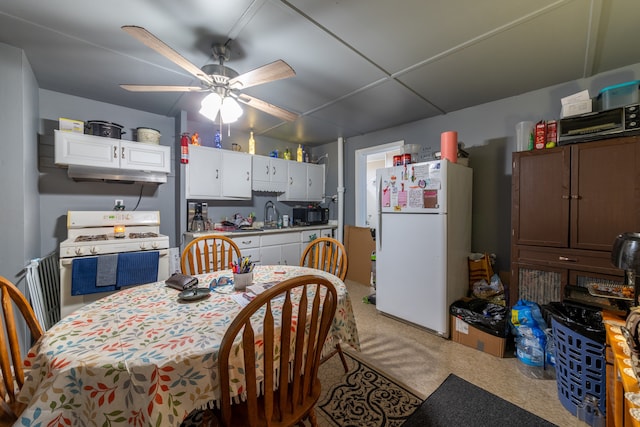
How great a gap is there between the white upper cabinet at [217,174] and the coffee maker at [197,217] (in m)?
0.21

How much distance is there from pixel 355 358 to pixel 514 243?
1.70 m

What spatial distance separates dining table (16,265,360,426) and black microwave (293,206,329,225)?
10.1ft

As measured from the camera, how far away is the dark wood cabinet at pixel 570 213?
1.71m

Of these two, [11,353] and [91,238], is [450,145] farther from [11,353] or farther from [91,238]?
[91,238]

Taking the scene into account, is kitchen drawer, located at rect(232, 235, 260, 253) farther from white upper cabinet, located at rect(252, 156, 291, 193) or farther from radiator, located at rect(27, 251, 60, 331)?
radiator, located at rect(27, 251, 60, 331)

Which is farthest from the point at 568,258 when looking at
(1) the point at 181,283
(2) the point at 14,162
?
(2) the point at 14,162

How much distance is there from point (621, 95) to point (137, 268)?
13.6 feet

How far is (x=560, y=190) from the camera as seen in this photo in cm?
193

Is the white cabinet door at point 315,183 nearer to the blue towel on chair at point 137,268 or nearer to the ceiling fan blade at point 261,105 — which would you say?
the ceiling fan blade at point 261,105

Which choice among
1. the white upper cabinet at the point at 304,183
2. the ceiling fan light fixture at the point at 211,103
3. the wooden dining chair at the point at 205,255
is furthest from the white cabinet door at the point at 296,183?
the ceiling fan light fixture at the point at 211,103

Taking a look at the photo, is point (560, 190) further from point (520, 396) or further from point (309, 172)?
point (309, 172)

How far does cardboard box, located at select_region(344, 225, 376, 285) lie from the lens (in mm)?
3729

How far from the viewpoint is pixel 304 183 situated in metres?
4.08

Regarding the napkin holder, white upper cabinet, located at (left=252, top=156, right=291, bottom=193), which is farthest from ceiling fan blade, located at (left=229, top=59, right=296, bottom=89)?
Answer: white upper cabinet, located at (left=252, top=156, right=291, bottom=193)
